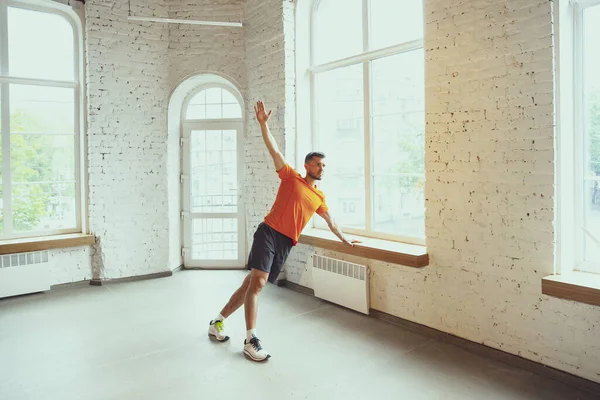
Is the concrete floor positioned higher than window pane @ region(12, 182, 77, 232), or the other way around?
window pane @ region(12, 182, 77, 232)

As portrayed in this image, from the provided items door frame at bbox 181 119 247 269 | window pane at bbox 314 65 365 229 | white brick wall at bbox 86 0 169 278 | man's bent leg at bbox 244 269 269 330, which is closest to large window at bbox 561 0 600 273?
window pane at bbox 314 65 365 229

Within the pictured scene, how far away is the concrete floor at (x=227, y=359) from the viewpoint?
9.57 ft

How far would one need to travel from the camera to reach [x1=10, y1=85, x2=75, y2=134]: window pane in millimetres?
5332

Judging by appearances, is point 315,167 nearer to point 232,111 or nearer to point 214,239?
point 232,111

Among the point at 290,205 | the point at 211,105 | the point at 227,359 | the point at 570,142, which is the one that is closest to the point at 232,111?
the point at 211,105

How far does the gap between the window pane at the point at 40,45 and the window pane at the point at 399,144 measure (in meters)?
3.87

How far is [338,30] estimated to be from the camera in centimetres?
507

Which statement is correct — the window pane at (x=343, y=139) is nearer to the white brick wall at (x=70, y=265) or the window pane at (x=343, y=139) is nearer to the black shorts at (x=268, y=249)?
the black shorts at (x=268, y=249)

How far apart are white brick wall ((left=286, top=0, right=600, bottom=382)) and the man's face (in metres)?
0.95

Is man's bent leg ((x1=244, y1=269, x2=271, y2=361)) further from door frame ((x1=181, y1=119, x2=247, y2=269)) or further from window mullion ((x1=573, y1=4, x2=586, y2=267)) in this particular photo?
door frame ((x1=181, y1=119, x2=247, y2=269))

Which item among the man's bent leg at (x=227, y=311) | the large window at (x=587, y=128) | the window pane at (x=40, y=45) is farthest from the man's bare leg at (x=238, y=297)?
the window pane at (x=40, y=45)

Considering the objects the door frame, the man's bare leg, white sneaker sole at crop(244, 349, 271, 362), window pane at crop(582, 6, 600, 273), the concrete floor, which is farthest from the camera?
the door frame

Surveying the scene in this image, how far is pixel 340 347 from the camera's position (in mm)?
3617

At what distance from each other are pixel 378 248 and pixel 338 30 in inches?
101
